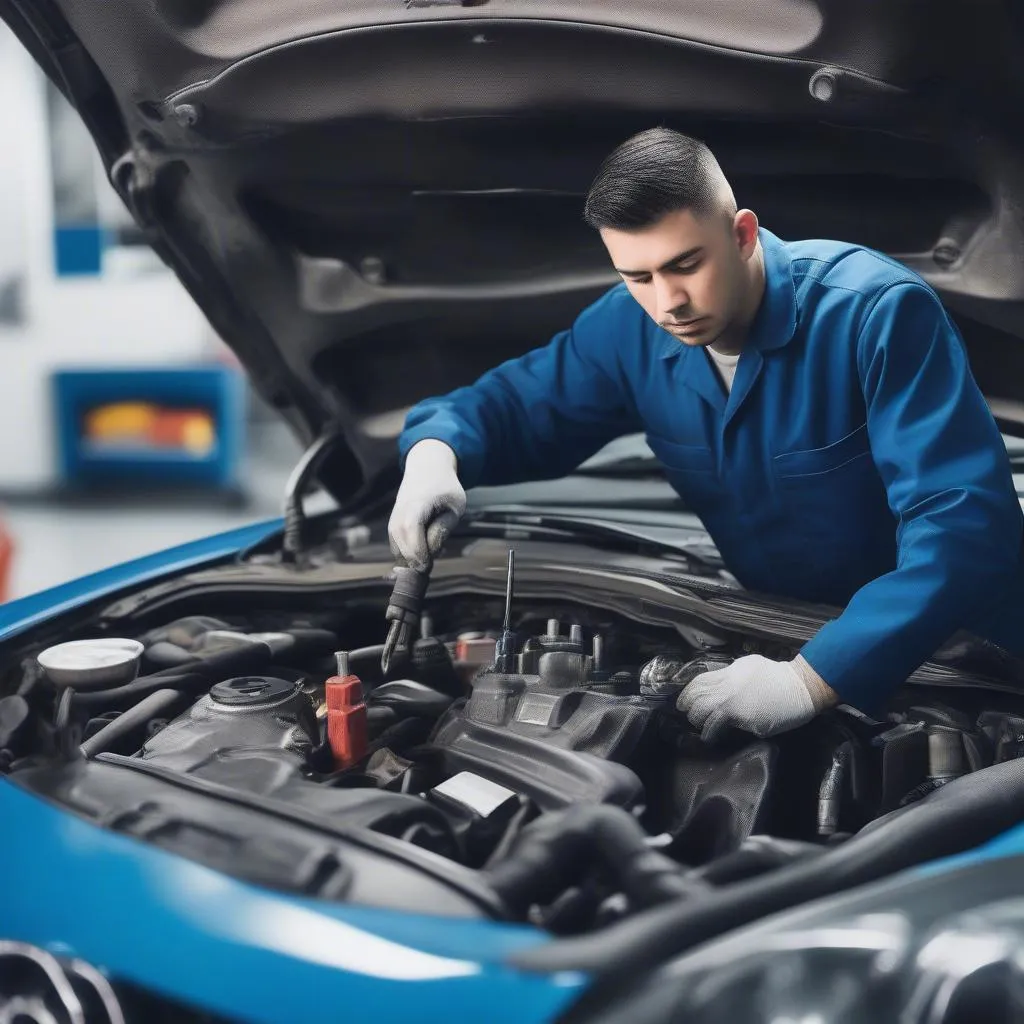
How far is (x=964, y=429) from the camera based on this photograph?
1.36 metres

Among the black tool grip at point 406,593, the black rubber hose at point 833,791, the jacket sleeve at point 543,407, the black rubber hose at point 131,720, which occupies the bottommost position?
the black rubber hose at point 833,791

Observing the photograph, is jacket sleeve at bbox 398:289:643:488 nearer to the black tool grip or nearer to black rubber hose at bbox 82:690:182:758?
the black tool grip

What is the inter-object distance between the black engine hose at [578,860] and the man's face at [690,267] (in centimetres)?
63

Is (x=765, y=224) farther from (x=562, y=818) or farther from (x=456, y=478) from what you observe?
(x=562, y=818)

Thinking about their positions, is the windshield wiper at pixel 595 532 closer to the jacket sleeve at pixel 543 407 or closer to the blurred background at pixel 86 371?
the jacket sleeve at pixel 543 407

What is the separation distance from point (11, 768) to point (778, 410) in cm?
99

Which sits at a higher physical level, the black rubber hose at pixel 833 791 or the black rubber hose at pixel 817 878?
the black rubber hose at pixel 817 878

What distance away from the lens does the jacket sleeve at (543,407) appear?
66.4 inches

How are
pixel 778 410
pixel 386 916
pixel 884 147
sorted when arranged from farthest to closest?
pixel 778 410
pixel 884 147
pixel 386 916

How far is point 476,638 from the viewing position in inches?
62.4

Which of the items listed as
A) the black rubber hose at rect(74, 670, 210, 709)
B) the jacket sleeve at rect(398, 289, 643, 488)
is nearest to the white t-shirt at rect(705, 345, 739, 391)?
the jacket sleeve at rect(398, 289, 643, 488)

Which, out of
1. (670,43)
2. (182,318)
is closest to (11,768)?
(670,43)

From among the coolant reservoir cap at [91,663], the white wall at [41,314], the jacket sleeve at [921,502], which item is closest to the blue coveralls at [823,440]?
the jacket sleeve at [921,502]

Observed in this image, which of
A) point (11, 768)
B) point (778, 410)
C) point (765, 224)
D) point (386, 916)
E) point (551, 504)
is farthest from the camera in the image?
point (551, 504)
